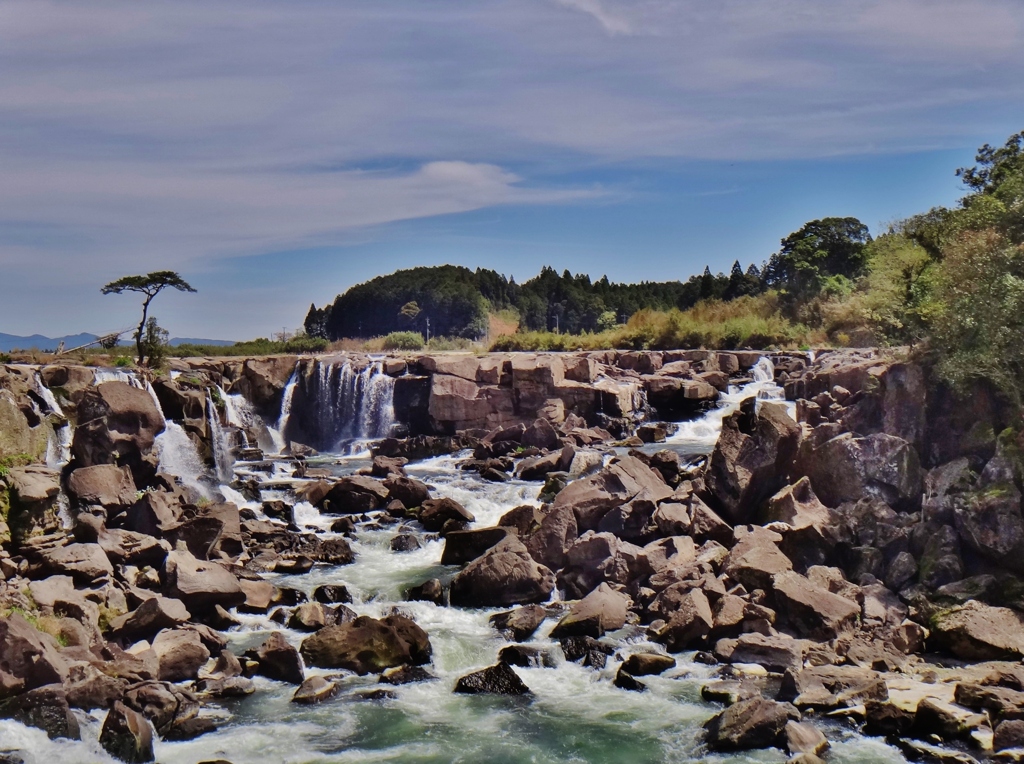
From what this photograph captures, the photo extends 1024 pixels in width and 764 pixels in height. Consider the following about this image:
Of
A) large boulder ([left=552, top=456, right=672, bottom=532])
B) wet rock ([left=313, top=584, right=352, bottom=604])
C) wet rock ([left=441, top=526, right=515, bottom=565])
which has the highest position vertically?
large boulder ([left=552, top=456, right=672, bottom=532])

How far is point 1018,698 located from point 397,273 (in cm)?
9004

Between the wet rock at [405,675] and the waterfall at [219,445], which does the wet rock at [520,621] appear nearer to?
the wet rock at [405,675]

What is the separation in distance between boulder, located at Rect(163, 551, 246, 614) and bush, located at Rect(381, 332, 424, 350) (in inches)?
1523

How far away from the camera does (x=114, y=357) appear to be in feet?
119

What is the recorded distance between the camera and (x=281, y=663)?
15.1 m

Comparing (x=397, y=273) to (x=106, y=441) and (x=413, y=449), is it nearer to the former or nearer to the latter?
(x=413, y=449)

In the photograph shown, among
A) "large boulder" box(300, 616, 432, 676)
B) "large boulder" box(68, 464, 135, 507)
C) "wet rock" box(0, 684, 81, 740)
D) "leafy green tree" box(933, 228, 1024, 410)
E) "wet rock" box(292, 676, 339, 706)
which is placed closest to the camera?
"wet rock" box(0, 684, 81, 740)

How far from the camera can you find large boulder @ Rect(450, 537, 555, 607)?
18.7m

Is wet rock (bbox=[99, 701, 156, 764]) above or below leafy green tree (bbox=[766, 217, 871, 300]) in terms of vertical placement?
below

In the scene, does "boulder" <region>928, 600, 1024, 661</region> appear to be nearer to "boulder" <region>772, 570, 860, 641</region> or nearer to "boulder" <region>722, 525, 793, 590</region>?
"boulder" <region>772, 570, 860, 641</region>

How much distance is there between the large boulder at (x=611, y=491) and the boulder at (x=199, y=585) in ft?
24.7

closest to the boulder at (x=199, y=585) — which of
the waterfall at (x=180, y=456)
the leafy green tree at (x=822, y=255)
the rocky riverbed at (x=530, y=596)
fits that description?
the rocky riverbed at (x=530, y=596)

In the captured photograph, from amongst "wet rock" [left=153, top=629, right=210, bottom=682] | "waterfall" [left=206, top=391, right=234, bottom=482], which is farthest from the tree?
"wet rock" [left=153, top=629, right=210, bottom=682]

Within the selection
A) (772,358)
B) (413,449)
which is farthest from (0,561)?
(772,358)
